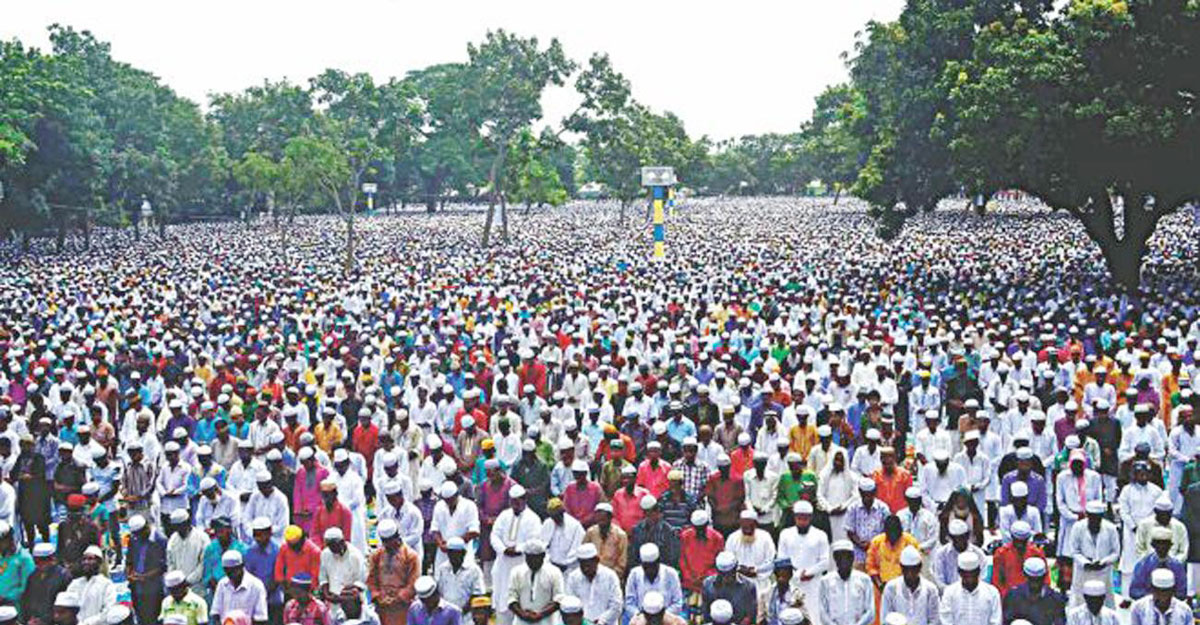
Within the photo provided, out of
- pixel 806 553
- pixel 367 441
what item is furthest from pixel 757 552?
pixel 367 441

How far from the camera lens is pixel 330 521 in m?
7.02

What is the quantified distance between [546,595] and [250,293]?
15092 millimetres

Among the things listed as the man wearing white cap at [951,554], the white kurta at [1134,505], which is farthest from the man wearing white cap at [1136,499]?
the man wearing white cap at [951,554]

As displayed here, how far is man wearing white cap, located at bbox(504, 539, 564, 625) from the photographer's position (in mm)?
5996

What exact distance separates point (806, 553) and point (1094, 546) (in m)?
1.68

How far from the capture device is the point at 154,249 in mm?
34469

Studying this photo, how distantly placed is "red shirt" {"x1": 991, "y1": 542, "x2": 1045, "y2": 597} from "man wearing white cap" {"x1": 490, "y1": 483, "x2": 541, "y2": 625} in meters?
2.64

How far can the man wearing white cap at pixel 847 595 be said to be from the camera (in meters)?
5.86

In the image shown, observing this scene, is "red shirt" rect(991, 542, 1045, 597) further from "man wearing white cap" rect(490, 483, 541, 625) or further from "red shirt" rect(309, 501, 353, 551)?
"red shirt" rect(309, 501, 353, 551)

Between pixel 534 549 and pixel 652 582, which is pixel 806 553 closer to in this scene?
pixel 652 582

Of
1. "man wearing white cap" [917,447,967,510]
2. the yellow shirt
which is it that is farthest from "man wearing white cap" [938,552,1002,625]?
"man wearing white cap" [917,447,967,510]

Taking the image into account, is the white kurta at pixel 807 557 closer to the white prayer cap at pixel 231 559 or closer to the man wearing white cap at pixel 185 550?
the white prayer cap at pixel 231 559

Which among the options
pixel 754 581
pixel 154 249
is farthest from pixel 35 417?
pixel 154 249

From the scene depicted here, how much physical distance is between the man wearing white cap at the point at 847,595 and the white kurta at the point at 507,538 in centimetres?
182
